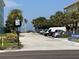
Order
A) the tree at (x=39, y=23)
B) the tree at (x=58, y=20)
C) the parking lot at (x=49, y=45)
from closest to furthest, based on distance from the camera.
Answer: the parking lot at (x=49, y=45) → the tree at (x=58, y=20) → the tree at (x=39, y=23)

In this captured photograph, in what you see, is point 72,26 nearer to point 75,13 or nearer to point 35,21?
point 75,13

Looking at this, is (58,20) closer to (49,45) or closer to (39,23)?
(39,23)

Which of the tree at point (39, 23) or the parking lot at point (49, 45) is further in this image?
the tree at point (39, 23)

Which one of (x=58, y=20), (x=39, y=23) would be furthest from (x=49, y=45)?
(x=39, y=23)

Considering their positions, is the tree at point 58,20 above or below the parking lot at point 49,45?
above

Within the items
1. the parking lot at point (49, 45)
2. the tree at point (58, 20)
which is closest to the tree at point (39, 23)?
the tree at point (58, 20)

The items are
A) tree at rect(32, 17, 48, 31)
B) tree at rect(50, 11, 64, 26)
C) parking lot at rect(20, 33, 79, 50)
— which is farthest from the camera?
tree at rect(32, 17, 48, 31)

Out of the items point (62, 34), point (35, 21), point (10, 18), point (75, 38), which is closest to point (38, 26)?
point (35, 21)

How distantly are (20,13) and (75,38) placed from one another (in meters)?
55.9

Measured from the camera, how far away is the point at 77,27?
103 meters

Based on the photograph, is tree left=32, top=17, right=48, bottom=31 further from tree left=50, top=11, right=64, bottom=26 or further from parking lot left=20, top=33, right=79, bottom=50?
parking lot left=20, top=33, right=79, bottom=50

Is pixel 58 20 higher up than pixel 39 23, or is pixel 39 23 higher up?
pixel 58 20

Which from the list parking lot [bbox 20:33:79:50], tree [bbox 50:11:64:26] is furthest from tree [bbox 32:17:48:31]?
parking lot [bbox 20:33:79:50]

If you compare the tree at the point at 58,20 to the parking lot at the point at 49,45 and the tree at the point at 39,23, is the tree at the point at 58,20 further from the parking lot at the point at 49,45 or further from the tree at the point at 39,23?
the parking lot at the point at 49,45
